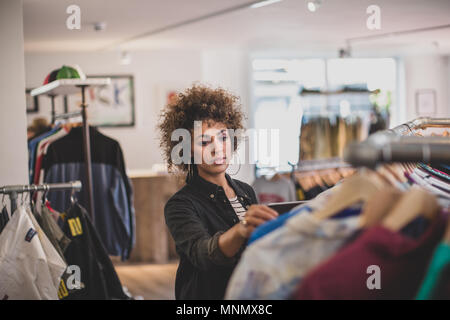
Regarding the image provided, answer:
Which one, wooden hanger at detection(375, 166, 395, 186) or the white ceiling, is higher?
the white ceiling

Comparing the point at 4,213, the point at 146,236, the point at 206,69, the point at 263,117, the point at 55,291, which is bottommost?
the point at 146,236

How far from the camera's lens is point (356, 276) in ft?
2.79

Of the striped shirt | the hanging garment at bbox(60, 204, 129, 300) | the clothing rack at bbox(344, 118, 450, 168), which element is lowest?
the hanging garment at bbox(60, 204, 129, 300)

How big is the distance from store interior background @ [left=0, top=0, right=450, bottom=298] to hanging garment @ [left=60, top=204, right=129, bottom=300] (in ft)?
2.71

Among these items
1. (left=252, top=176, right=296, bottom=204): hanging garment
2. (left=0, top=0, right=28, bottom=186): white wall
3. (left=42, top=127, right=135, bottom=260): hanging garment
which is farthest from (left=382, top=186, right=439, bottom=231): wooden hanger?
(left=252, top=176, right=296, bottom=204): hanging garment

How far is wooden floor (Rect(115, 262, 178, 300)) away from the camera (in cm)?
454

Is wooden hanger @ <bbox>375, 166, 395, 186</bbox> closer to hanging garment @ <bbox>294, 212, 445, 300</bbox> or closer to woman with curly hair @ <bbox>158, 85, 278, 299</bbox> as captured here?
hanging garment @ <bbox>294, 212, 445, 300</bbox>

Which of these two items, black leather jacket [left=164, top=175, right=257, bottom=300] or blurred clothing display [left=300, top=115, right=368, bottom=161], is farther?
blurred clothing display [left=300, top=115, right=368, bottom=161]

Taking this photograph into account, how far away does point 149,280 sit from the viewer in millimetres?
5004

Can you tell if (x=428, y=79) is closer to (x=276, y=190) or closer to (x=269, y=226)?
(x=276, y=190)

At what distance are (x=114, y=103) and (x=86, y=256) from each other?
485 cm

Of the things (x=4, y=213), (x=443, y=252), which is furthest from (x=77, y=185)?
(x=443, y=252)
